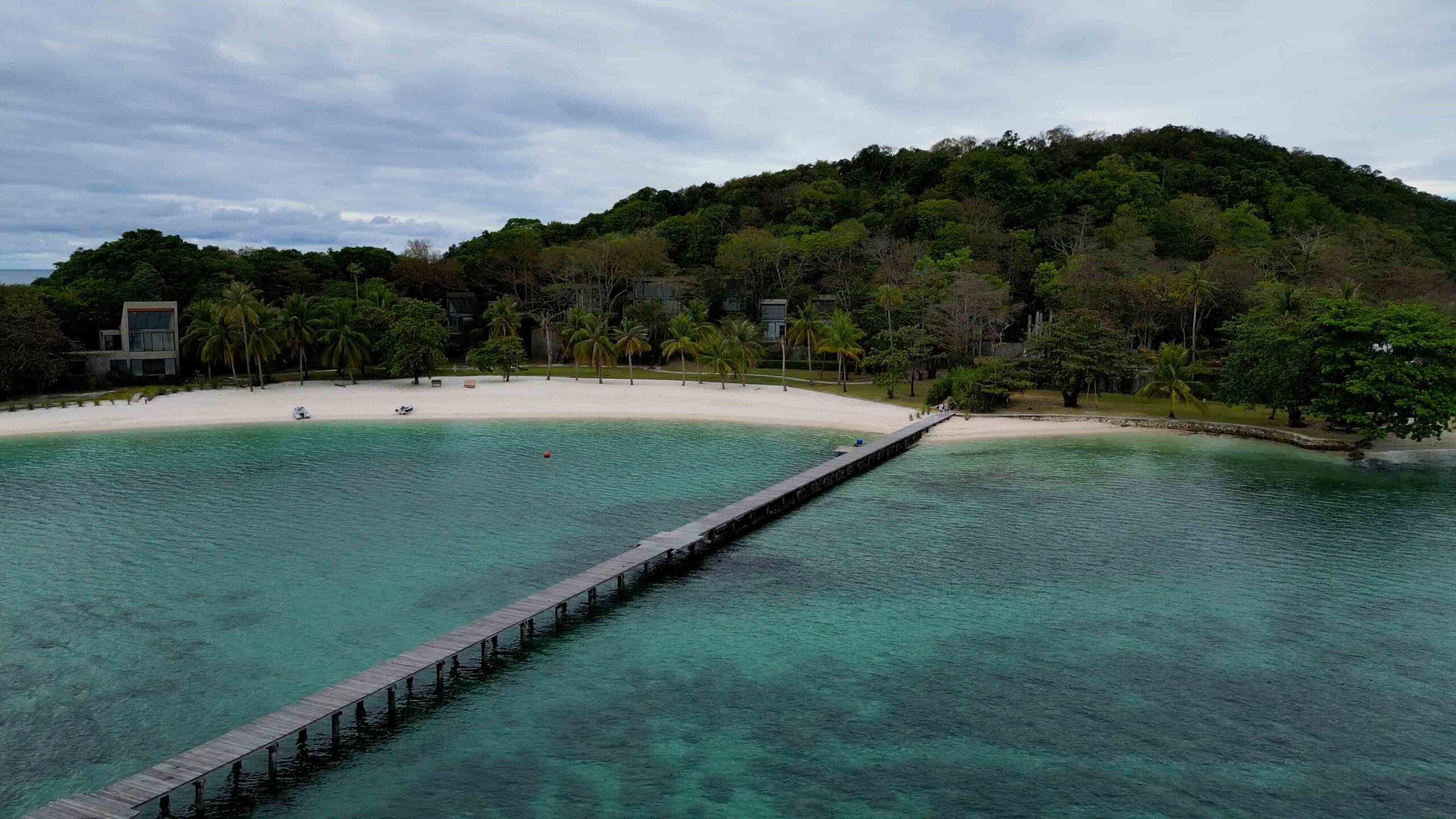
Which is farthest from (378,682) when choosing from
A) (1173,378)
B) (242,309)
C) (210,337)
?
(210,337)

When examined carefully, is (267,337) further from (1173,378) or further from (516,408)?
(1173,378)

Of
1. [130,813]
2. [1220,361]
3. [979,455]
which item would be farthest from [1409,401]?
[130,813]

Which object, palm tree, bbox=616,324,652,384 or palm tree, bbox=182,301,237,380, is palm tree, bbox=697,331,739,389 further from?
palm tree, bbox=182,301,237,380

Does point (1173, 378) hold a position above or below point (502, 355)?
below

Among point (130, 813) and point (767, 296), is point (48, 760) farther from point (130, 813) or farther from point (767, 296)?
point (767, 296)

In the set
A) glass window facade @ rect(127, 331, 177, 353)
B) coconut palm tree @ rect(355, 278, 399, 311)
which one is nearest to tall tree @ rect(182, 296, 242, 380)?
glass window facade @ rect(127, 331, 177, 353)

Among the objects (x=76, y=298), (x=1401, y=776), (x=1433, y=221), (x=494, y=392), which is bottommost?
(x=1401, y=776)
